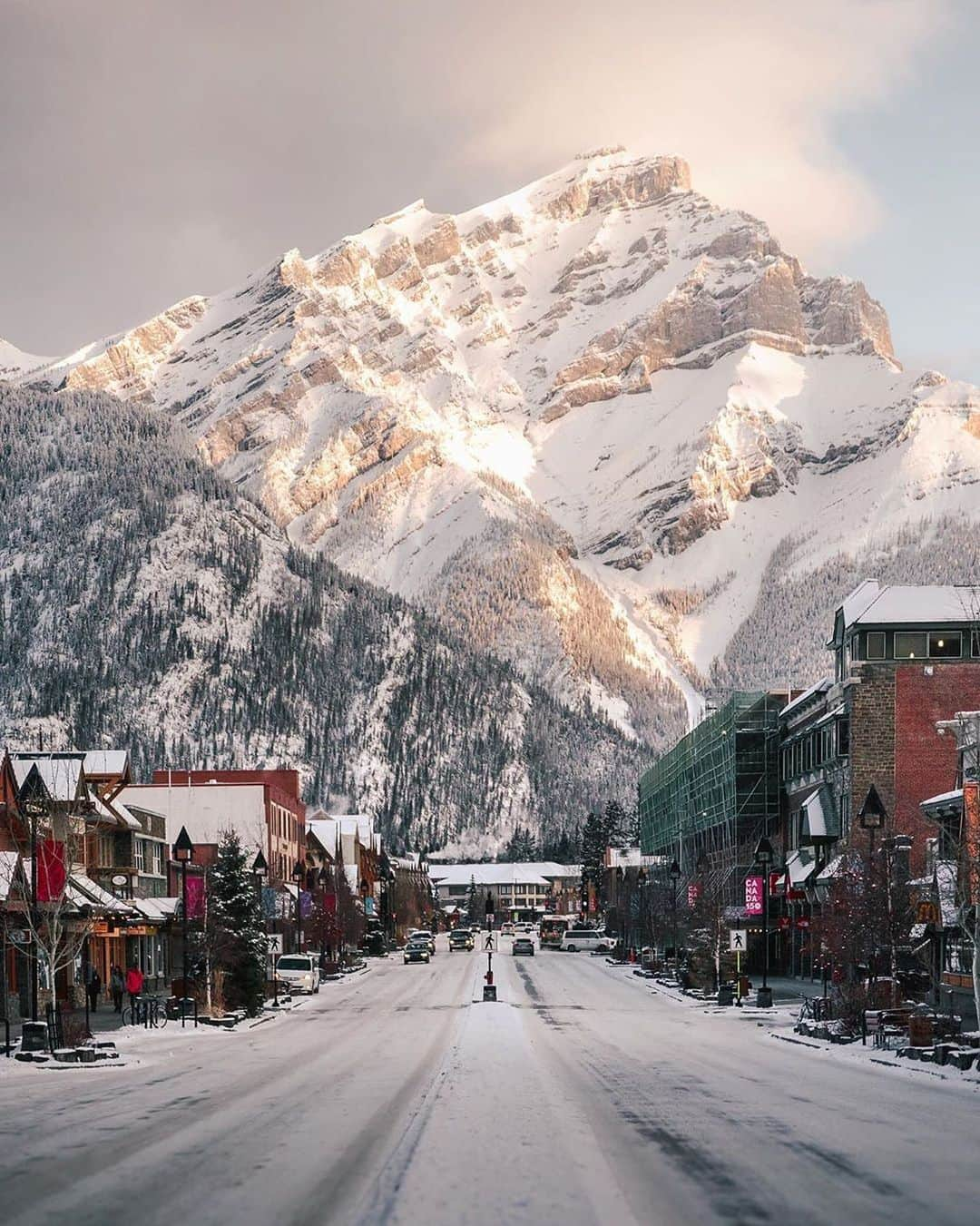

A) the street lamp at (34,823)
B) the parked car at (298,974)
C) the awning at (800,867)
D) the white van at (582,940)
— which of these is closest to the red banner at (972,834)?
the street lamp at (34,823)

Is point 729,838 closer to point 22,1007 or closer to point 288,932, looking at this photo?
point 288,932

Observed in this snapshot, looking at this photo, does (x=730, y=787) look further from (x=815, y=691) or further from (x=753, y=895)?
(x=753, y=895)

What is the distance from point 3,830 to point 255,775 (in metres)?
78.5

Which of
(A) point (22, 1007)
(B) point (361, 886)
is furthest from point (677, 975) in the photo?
(B) point (361, 886)

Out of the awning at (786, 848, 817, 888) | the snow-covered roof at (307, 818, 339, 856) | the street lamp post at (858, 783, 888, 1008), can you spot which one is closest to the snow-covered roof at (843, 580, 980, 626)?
the awning at (786, 848, 817, 888)

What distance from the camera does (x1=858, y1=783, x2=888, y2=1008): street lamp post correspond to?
50781 mm

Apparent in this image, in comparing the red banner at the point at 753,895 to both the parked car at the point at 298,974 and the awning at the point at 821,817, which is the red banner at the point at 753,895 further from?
the parked car at the point at 298,974

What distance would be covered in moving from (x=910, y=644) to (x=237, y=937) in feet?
123

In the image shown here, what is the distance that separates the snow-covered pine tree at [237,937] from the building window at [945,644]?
3581cm

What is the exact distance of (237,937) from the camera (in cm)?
6444

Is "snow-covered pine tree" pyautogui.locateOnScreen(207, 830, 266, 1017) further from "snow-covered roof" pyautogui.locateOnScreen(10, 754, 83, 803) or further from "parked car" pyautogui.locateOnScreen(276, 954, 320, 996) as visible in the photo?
"parked car" pyautogui.locateOnScreen(276, 954, 320, 996)

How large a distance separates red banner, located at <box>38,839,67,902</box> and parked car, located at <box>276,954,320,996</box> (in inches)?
1283

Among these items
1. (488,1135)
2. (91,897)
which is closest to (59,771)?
(91,897)

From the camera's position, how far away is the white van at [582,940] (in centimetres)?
15175
